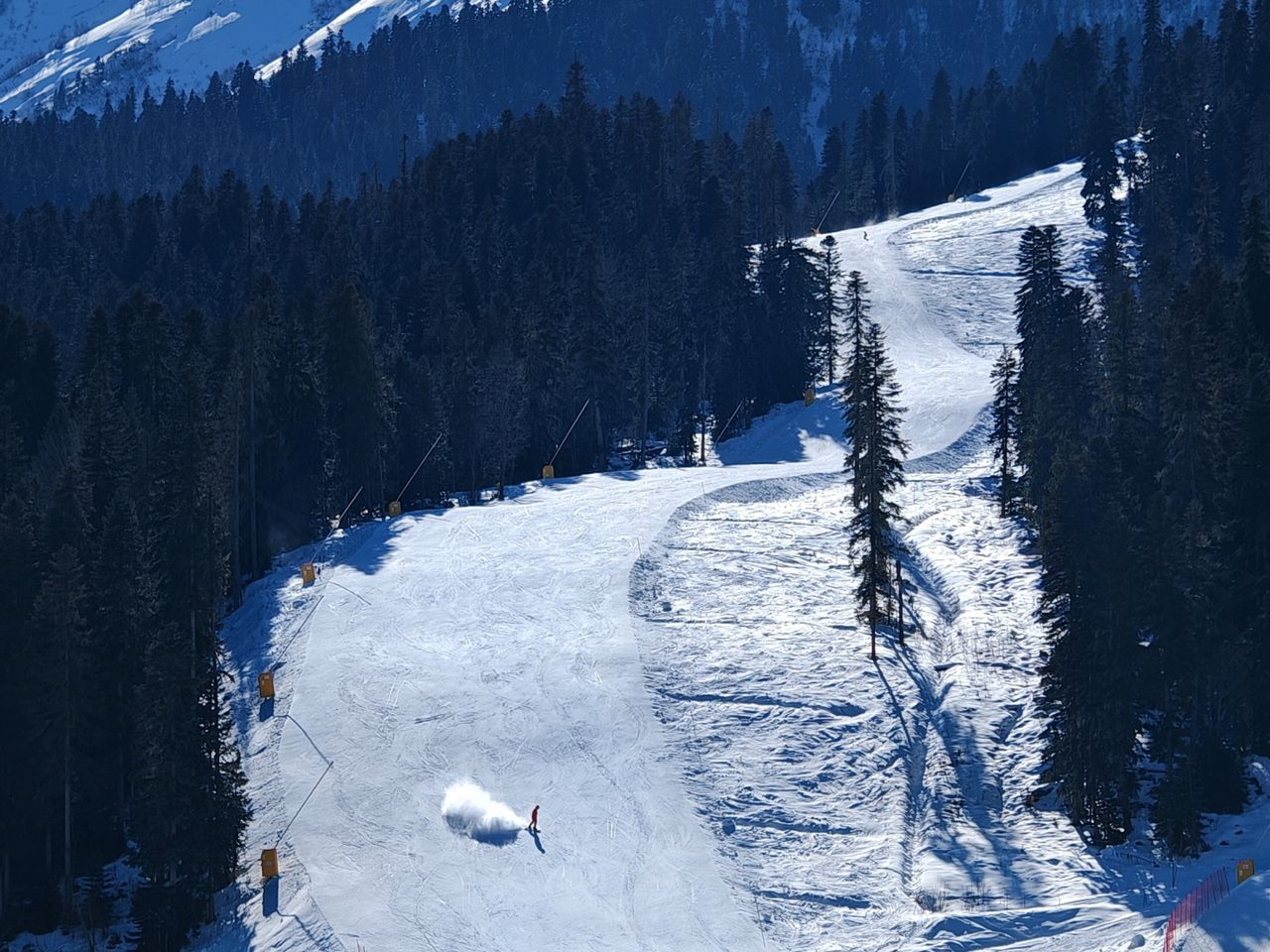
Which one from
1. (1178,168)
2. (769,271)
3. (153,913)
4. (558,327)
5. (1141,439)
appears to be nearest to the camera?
(153,913)

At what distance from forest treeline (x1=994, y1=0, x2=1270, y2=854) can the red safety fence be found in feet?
6.14

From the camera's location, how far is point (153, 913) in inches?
1384

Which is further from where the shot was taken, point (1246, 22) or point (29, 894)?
point (1246, 22)

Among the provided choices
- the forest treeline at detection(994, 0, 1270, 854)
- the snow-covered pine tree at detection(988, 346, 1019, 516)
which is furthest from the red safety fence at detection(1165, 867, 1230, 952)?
the snow-covered pine tree at detection(988, 346, 1019, 516)

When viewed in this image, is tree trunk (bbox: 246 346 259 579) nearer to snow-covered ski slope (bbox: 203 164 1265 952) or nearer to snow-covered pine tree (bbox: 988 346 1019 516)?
snow-covered ski slope (bbox: 203 164 1265 952)

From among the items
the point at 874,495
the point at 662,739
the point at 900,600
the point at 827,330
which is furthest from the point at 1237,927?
the point at 827,330

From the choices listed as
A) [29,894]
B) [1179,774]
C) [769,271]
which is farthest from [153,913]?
[769,271]

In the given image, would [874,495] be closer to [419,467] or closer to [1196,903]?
[1196,903]

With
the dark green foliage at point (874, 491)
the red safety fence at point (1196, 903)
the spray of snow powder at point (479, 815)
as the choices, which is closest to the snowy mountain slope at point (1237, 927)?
the red safety fence at point (1196, 903)

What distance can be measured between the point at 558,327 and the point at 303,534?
21119mm

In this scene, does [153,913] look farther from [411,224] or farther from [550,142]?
[550,142]

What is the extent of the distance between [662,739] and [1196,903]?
1434 cm

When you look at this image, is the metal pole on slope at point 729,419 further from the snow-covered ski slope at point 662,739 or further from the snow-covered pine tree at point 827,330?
the snow-covered ski slope at point 662,739

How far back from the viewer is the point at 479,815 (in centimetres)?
3656
